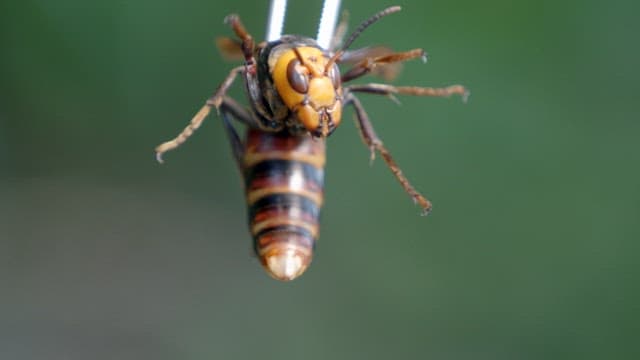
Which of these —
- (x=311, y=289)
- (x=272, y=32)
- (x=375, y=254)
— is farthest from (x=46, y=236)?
(x=272, y=32)

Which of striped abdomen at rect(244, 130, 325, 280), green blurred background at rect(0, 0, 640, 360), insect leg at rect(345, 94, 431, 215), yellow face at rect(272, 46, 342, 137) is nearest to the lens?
yellow face at rect(272, 46, 342, 137)

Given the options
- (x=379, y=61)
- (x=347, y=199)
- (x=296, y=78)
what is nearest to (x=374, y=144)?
(x=379, y=61)

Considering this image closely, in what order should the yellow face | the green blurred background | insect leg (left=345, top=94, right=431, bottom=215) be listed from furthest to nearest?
the green blurred background → insect leg (left=345, top=94, right=431, bottom=215) → the yellow face

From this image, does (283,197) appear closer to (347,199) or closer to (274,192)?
(274,192)

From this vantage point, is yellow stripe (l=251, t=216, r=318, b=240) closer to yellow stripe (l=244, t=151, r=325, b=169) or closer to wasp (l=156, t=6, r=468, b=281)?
wasp (l=156, t=6, r=468, b=281)

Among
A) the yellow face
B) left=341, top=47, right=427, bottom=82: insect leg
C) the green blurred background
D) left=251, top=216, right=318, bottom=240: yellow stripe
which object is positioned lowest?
left=251, top=216, right=318, bottom=240: yellow stripe

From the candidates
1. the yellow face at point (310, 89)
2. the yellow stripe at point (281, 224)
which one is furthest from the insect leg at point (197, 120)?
the yellow stripe at point (281, 224)

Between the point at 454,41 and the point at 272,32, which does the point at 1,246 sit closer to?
the point at 454,41

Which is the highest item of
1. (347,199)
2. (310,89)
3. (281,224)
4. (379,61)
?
(347,199)

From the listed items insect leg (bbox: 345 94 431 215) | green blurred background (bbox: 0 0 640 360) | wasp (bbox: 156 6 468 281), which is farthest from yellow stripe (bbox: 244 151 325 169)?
green blurred background (bbox: 0 0 640 360)
